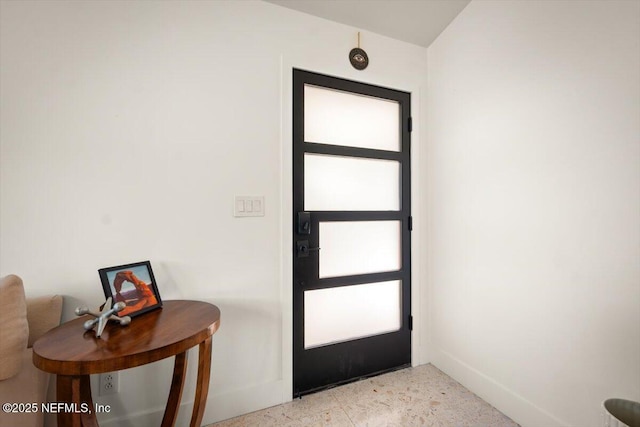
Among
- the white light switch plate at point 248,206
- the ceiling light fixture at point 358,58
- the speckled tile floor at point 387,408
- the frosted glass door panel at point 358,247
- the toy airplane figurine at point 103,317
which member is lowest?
the speckled tile floor at point 387,408

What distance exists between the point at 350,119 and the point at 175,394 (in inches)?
75.4

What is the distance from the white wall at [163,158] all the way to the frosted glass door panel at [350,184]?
0.74 feet

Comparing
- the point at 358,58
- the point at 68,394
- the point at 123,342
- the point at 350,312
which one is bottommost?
the point at 350,312

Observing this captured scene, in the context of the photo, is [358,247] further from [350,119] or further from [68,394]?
[68,394]

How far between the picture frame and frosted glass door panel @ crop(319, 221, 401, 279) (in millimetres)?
996

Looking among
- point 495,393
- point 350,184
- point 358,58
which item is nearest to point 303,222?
point 350,184

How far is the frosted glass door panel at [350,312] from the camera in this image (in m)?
1.88

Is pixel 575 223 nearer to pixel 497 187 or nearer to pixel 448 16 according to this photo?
pixel 497 187

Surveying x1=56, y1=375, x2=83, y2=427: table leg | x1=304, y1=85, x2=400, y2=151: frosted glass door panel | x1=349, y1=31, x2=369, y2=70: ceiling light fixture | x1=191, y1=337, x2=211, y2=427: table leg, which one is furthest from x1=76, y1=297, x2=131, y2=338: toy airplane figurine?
x1=349, y1=31, x2=369, y2=70: ceiling light fixture

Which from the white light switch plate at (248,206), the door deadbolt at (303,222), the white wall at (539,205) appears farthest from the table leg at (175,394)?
the white wall at (539,205)

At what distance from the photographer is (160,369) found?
1485 mm

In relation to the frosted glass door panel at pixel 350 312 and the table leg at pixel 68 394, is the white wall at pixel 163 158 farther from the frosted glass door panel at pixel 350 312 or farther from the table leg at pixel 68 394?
the table leg at pixel 68 394

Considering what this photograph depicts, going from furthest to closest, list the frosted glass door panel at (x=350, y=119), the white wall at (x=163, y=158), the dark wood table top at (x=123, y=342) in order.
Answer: the frosted glass door panel at (x=350, y=119), the white wall at (x=163, y=158), the dark wood table top at (x=123, y=342)

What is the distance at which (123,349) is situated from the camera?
928mm
